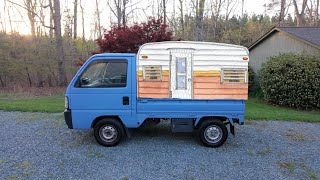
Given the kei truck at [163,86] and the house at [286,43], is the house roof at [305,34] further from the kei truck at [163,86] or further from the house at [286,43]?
the kei truck at [163,86]

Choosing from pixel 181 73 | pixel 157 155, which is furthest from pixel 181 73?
pixel 157 155

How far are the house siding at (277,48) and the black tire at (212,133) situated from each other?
8481 millimetres

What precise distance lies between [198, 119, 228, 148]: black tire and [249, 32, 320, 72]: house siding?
8.48 meters

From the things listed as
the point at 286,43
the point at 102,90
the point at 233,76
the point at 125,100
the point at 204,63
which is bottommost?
the point at 125,100

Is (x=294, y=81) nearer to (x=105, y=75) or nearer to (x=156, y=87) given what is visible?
(x=156, y=87)

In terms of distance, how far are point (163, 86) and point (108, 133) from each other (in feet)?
5.41

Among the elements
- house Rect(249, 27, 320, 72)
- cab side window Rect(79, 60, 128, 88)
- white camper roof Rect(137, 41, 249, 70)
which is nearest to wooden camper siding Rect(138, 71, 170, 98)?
white camper roof Rect(137, 41, 249, 70)

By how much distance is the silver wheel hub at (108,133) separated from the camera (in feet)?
16.8

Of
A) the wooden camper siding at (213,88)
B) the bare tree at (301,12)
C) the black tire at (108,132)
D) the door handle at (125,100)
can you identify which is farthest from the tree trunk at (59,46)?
the bare tree at (301,12)

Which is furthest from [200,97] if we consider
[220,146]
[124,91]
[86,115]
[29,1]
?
[29,1]

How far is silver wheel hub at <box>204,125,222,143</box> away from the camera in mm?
5133

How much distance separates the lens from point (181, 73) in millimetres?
4910

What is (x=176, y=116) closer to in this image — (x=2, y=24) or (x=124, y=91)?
(x=124, y=91)

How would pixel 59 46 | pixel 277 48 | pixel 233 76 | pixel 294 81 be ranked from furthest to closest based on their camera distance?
pixel 59 46 < pixel 277 48 < pixel 294 81 < pixel 233 76
